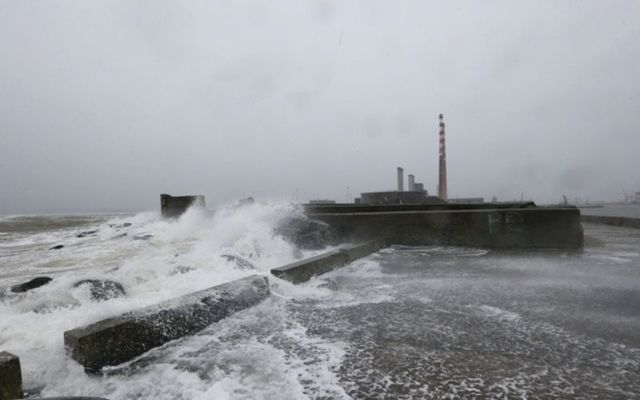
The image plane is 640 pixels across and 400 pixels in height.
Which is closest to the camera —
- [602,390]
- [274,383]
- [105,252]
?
[602,390]

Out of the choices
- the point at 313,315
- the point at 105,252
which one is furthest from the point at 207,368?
A: the point at 105,252

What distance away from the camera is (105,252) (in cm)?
988

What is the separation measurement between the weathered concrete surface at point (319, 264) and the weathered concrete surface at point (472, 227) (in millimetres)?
1204

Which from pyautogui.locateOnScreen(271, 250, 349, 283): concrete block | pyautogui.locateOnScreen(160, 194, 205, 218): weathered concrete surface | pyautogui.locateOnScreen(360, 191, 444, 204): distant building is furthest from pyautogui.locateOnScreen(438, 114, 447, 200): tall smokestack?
pyautogui.locateOnScreen(271, 250, 349, 283): concrete block

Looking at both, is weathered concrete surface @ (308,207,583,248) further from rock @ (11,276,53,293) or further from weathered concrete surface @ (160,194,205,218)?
weathered concrete surface @ (160,194,205,218)

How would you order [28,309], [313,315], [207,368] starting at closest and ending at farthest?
[207,368], [313,315], [28,309]

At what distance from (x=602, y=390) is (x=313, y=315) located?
2111 millimetres

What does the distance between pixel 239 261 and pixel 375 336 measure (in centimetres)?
337

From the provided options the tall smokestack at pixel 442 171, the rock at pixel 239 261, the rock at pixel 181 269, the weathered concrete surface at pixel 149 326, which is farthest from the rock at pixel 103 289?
the tall smokestack at pixel 442 171

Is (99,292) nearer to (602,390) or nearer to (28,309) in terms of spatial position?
(28,309)

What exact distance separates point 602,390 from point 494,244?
20.1 ft

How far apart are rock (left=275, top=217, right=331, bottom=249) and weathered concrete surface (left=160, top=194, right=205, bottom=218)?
33.4 ft

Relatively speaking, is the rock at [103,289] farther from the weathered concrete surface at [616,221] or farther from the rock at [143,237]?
the weathered concrete surface at [616,221]

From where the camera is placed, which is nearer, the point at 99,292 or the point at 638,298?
the point at 638,298
